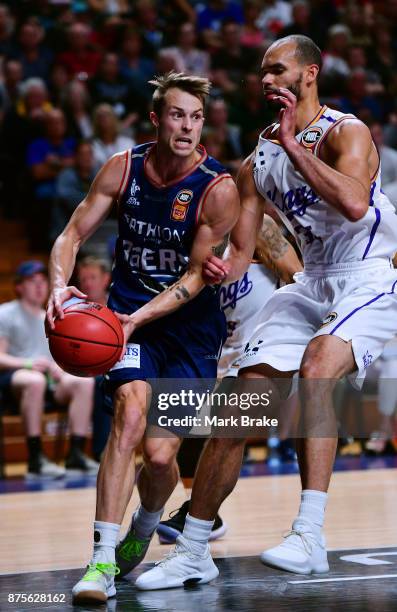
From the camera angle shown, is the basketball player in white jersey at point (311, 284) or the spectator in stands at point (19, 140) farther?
the spectator in stands at point (19, 140)

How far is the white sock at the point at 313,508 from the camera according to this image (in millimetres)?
4543

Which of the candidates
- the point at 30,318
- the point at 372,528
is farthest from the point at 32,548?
the point at 30,318

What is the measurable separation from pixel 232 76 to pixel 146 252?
31.5ft

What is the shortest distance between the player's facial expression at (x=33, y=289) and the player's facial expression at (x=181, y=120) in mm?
4784

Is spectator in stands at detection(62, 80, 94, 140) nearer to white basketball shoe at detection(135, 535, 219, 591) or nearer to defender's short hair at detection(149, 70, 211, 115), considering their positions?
defender's short hair at detection(149, 70, 211, 115)

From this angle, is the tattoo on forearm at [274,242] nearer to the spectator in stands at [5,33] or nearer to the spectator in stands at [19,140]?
the spectator in stands at [19,140]

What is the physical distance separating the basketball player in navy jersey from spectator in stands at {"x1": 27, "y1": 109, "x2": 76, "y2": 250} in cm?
664

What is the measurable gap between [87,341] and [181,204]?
84cm

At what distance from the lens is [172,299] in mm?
4871

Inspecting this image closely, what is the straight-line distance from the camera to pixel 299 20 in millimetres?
15000

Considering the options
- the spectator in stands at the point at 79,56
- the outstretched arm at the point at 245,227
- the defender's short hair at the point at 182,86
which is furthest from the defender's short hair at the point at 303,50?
the spectator in stands at the point at 79,56

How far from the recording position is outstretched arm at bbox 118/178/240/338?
4.82 m

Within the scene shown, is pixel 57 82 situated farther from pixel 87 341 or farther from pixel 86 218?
pixel 87 341

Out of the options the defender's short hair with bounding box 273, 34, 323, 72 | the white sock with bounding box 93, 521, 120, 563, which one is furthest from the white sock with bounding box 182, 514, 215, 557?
the defender's short hair with bounding box 273, 34, 323, 72
